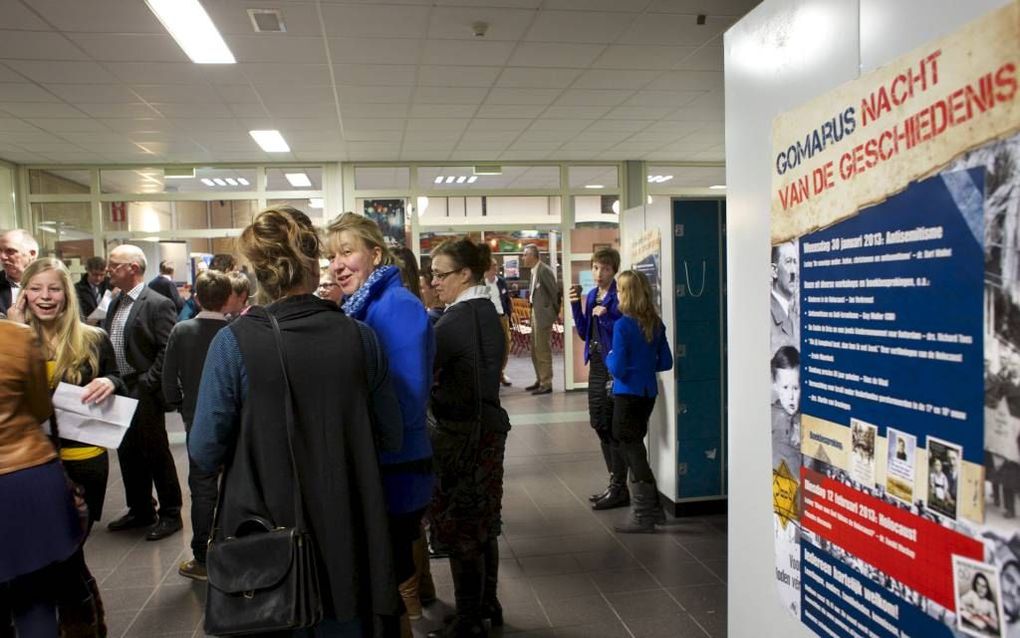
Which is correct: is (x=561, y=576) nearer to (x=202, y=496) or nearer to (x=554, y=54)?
(x=202, y=496)

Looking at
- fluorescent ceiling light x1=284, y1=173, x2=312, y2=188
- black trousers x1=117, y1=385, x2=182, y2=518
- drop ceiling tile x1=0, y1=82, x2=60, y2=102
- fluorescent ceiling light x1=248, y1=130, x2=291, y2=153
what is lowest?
black trousers x1=117, y1=385, x2=182, y2=518

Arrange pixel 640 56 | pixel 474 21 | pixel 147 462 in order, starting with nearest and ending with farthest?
pixel 147 462 → pixel 474 21 → pixel 640 56

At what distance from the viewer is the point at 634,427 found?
389cm

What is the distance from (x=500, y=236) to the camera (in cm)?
1182

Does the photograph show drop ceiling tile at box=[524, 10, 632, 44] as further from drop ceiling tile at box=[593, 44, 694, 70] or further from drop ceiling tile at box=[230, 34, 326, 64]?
drop ceiling tile at box=[230, 34, 326, 64]

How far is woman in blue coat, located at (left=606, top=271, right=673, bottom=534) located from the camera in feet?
12.5

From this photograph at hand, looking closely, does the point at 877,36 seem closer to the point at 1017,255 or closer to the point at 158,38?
the point at 1017,255

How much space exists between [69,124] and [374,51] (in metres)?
3.77

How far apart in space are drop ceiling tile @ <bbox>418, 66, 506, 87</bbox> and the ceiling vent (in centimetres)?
121

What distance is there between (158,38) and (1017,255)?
16.2 feet

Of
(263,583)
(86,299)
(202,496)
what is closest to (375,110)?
(86,299)

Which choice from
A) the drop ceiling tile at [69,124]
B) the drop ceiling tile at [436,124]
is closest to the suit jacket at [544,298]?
the drop ceiling tile at [436,124]

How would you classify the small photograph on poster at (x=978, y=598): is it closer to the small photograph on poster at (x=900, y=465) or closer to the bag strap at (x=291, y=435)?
the small photograph on poster at (x=900, y=465)

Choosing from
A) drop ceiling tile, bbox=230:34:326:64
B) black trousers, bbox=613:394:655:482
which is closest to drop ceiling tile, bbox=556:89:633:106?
drop ceiling tile, bbox=230:34:326:64
